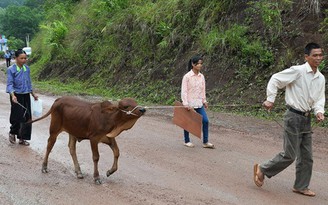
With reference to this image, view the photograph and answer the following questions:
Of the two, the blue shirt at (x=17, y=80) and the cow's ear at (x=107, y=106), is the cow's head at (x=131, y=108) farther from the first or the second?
the blue shirt at (x=17, y=80)

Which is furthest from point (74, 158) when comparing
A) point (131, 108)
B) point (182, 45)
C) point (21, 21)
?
point (21, 21)

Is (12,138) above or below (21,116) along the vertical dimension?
below

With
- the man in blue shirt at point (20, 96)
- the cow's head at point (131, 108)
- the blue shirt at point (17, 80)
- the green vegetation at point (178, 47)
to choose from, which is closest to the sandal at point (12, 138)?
the man in blue shirt at point (20, 96)

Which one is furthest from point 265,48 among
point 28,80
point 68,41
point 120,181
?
point 68,41

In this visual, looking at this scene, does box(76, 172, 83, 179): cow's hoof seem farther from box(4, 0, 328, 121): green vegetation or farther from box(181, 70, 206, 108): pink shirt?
box(4, 0, 328, 121): green vegetation

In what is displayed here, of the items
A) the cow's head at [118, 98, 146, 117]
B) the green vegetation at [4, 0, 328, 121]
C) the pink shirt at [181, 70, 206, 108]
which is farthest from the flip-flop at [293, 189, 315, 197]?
the green vegetation at [4, 0, 328, 121]

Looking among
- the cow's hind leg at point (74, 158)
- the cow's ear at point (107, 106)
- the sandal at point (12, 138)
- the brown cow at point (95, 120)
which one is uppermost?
the cow's ear at point (107, 106)

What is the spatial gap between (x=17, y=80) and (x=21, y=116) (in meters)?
0.78

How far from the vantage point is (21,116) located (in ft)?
30.5

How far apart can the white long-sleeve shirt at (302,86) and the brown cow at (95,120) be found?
6.09 ft

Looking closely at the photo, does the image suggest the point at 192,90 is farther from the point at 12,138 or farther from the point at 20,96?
the point at 12,138

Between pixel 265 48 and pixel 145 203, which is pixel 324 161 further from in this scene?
pixel 265 48

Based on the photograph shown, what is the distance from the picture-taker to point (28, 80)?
9172mm

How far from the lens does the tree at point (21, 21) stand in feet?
264
